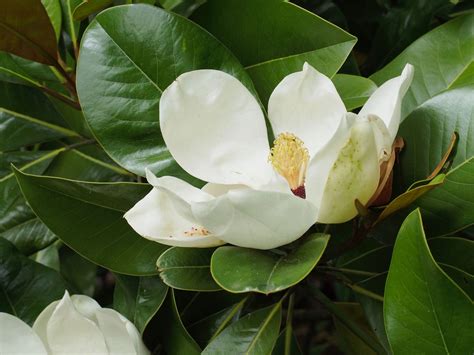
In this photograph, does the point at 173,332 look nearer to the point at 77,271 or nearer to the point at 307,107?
the point at 307,107

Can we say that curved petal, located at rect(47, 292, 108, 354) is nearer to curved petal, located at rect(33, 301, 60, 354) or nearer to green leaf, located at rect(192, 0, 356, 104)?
curved petal, located at rect(33, 301, 60, 354)

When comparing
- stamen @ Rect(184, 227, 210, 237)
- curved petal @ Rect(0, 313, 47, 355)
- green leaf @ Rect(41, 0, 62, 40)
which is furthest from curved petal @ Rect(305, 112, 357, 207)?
green leaf @ Rect(41, 0, 62, 40)

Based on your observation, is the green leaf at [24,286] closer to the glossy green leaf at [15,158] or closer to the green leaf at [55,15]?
the glossy green leaf at [15,158]

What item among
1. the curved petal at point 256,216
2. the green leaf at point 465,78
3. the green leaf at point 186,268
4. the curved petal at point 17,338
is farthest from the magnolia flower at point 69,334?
the green leaf at point 465,78

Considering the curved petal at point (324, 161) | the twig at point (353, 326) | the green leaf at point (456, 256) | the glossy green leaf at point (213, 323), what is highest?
the curved petal at point (324, 161)

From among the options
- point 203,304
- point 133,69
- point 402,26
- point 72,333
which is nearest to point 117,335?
point 72,333

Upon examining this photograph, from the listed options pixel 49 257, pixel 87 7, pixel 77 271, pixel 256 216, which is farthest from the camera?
pixel 77 271

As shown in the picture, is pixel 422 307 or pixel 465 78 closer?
pixel 422 307
